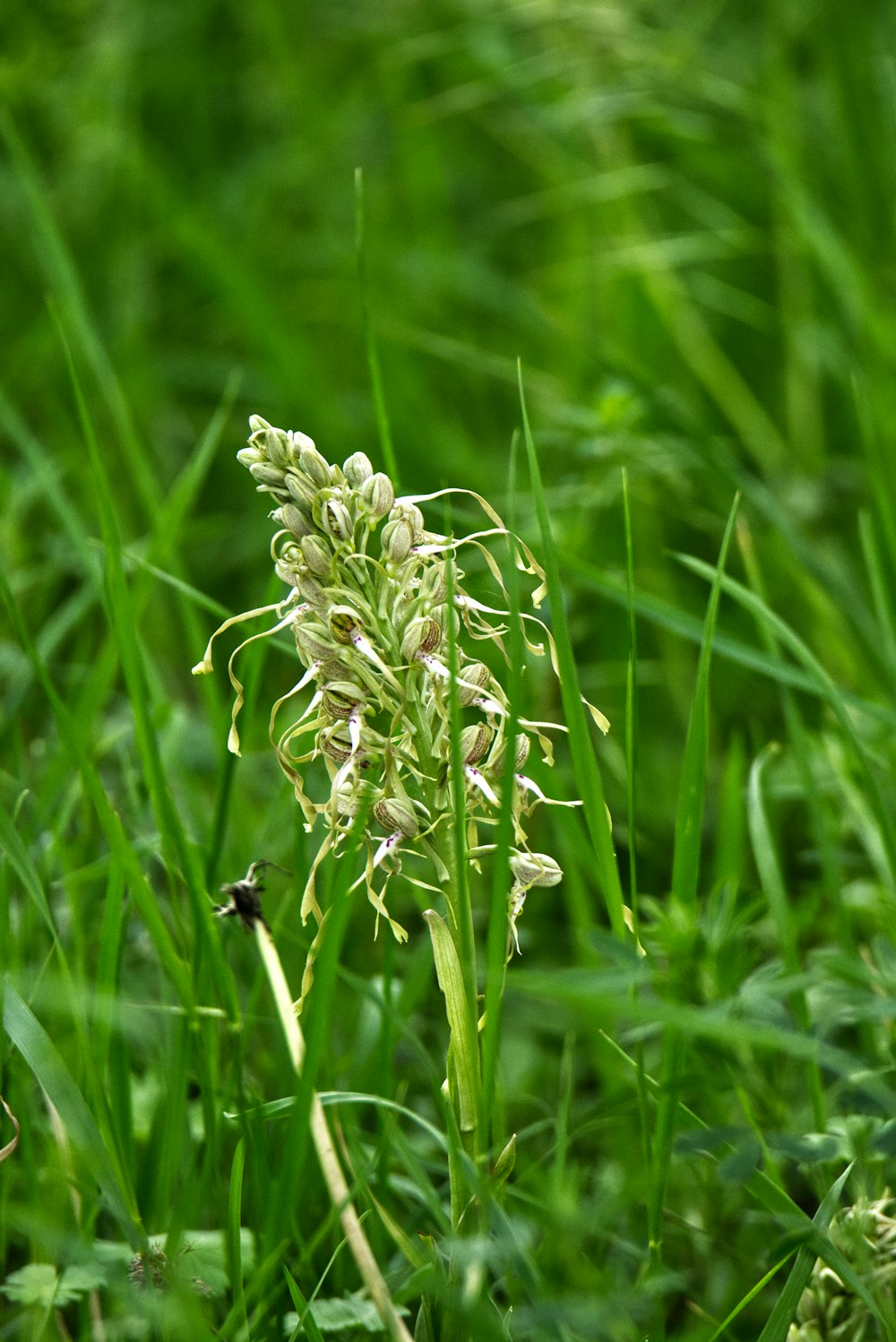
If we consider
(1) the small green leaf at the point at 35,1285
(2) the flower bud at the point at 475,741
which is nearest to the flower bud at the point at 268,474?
(2) the flower bud at the point at 475,741

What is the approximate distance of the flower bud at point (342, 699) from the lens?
107 centimetres

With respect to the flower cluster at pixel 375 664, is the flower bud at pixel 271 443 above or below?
above

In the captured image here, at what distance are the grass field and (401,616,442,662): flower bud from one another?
9 cm

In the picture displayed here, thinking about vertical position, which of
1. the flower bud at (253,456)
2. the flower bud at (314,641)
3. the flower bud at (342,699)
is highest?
the flower bud at (253,456)

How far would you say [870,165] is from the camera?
3.35 meters

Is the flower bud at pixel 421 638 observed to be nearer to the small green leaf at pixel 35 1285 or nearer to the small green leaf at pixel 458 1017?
the small green leaf at pixel 458 1017

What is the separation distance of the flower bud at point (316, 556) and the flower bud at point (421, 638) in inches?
3.3

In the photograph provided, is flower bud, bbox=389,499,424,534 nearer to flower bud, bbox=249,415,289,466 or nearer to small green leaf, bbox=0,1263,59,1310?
flower bud, bbox=249,415,289,466

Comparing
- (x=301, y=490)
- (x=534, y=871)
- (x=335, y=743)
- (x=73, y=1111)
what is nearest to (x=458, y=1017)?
(x=534, y=871)

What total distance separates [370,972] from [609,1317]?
969 mm

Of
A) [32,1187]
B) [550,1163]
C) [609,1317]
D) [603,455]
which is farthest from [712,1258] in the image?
[603,455]

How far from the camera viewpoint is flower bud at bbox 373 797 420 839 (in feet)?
3.49

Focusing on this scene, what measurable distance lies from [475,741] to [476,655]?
1.06 m

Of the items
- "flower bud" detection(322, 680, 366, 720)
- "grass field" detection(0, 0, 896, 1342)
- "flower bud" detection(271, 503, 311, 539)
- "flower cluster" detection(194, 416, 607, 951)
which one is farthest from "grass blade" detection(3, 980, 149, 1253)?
"flower bud" detection(271, 503, 311, 539)
